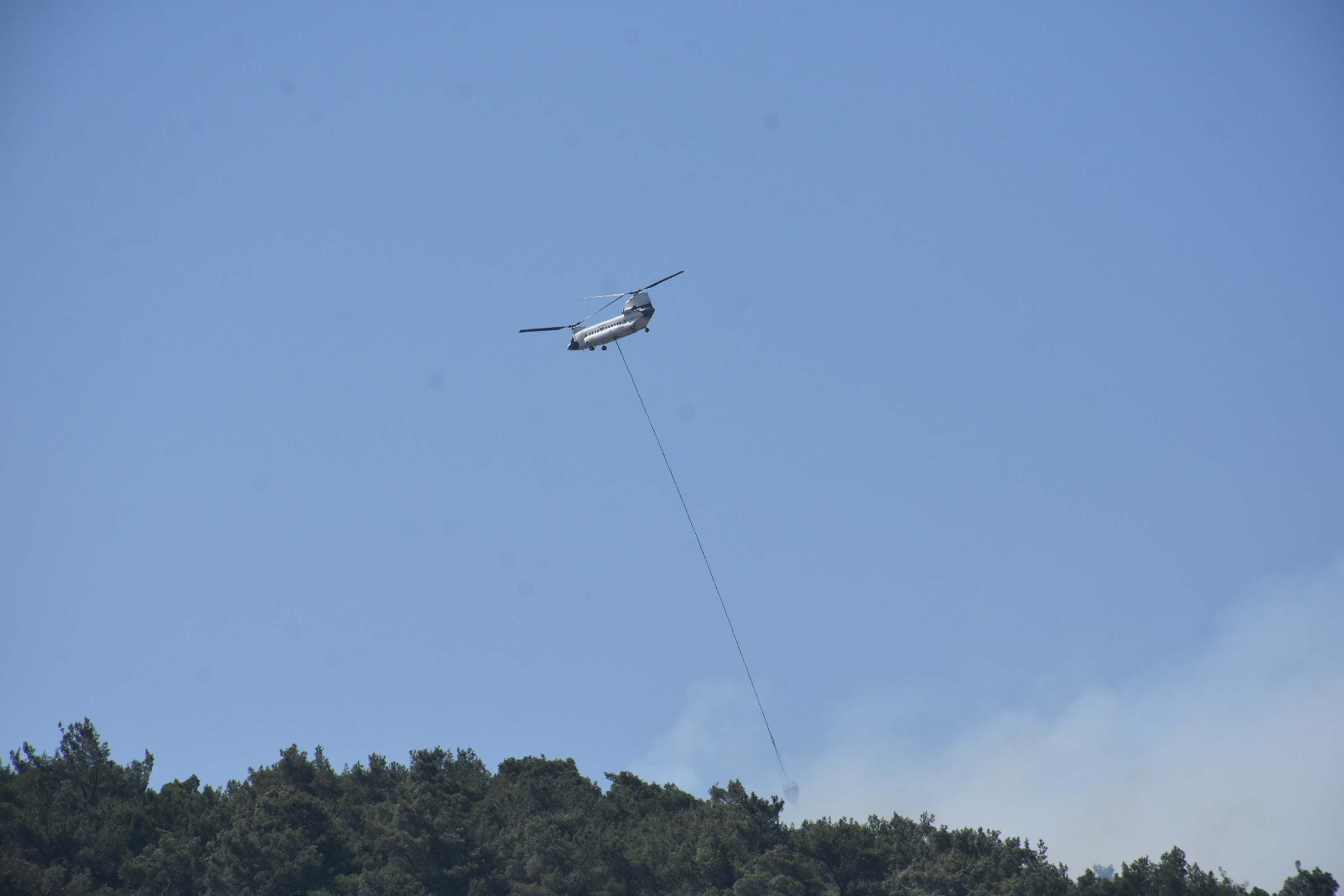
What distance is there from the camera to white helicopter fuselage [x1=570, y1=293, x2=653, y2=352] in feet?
201

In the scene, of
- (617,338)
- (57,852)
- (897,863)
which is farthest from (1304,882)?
(57,852)

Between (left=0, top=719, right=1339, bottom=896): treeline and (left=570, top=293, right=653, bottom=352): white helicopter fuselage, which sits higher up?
(left=570, top=293, right=653, bottom=352): white helicopter fuselage

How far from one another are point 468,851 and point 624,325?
29153 millimetres

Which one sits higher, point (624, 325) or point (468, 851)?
point (624, 325)

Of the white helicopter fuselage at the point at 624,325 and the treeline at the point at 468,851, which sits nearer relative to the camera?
the white helicopter fuselage at the point at 624,325

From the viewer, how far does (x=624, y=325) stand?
202ft

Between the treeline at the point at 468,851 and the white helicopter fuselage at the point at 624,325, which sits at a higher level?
the white helicopter fuselage at the point at 624,325

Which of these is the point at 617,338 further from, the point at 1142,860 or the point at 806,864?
the point at 1142,860

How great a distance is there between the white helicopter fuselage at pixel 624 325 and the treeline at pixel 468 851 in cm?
2606

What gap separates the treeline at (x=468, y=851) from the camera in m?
72.9

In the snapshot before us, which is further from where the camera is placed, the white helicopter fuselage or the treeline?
the treeline

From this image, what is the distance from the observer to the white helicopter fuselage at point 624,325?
61.2 m

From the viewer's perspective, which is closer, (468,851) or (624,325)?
(624,325)

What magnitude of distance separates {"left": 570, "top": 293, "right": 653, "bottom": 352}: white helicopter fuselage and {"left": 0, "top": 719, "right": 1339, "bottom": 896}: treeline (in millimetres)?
26062
